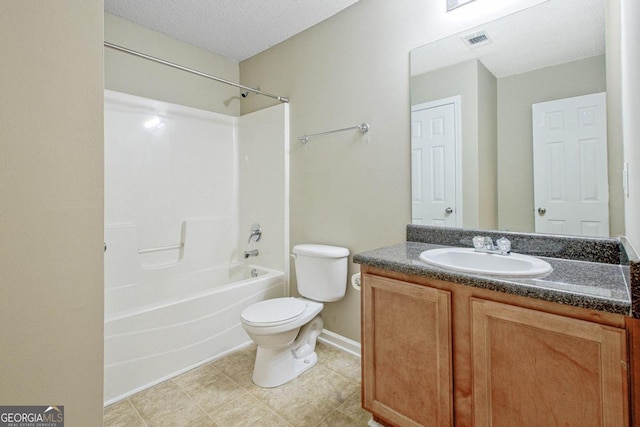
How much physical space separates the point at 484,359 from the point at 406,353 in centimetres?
31

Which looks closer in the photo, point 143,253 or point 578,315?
point 578,315

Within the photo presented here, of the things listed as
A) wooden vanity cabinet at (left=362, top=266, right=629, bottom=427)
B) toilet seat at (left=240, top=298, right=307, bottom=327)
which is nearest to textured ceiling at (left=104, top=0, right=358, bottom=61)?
wooden vanity cabinet at (left=362, top=266, right=629, bottom=427)

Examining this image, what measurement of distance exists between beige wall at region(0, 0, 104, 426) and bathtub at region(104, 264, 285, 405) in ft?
2.83

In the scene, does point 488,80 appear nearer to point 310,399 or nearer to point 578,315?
point 578,315

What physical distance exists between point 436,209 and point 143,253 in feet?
7.33

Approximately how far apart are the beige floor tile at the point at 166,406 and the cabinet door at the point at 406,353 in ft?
3.02

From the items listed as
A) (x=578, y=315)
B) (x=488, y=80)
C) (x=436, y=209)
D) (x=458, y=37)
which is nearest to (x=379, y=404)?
(x=578, y=315)

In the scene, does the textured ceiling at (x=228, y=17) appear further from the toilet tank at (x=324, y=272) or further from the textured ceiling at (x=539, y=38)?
the toilet tank at (x=324, y=272)

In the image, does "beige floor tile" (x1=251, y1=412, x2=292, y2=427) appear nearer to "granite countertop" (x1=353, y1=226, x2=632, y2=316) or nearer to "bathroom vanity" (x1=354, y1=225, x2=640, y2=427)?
"bathroom vanity" (x1=354, y1=225, x2=640, y2=427)

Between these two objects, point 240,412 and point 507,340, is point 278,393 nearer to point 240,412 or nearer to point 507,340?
point 240,412

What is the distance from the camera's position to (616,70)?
4.02ft

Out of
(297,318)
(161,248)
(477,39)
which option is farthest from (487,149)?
(161,248)

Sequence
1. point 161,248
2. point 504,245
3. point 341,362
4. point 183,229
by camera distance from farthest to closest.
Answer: point 183,229 < point 161,248 < point 341,362 < point 504,245

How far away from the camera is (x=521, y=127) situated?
1.47 m
